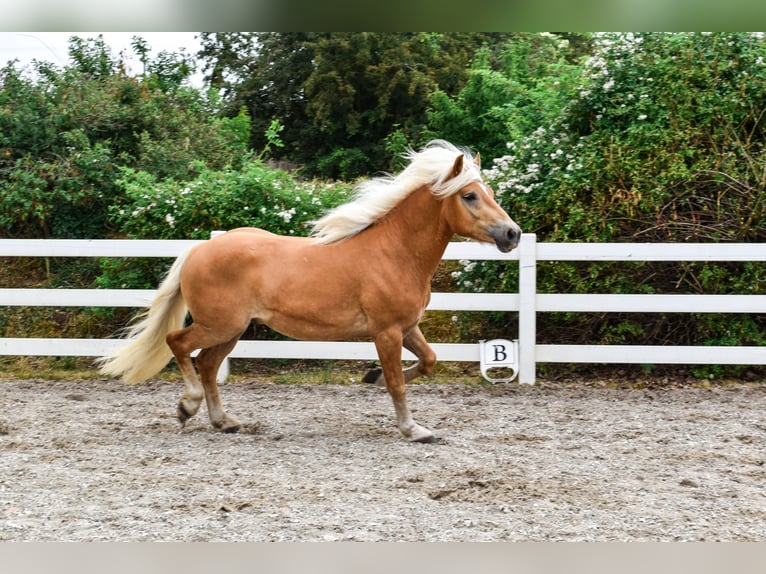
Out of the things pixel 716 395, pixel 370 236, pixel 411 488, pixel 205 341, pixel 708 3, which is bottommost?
pixel 716 395

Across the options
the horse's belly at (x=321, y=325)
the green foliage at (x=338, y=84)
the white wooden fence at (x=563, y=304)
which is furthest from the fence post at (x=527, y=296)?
the green foliage at (x=338, y=84)

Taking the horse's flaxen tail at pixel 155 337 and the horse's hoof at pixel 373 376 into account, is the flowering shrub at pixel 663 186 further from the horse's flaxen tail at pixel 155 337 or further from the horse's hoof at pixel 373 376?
the horse's flaxen tail at pixel 155 337

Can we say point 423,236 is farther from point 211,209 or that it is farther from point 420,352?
point 211,209

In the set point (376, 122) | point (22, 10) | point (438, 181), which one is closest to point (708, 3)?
point (22, 10)

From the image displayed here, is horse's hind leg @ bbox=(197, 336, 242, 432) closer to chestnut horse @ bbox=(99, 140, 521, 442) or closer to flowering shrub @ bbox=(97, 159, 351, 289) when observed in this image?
chestnut horse @ bbox=(99, 140, 521, 442)

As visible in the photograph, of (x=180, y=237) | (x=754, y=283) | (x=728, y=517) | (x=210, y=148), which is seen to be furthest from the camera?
(x=210, y=148)

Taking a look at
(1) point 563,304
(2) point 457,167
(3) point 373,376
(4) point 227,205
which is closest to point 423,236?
(2) point 457,167

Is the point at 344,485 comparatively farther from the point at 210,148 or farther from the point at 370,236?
the point at 210,148

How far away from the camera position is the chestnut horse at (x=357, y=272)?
5273 mm

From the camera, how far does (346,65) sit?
15.6m

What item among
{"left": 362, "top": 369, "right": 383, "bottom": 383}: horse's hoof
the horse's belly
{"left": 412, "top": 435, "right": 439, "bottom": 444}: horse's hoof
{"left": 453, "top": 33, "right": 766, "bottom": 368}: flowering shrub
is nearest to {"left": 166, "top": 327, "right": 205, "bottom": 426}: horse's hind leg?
the horse's belly

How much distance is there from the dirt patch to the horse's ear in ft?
5.48

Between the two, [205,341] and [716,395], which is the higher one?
[205,341]

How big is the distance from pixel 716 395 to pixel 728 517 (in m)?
3.08
